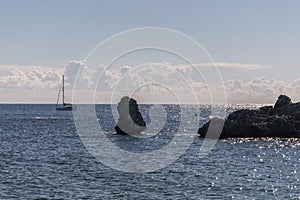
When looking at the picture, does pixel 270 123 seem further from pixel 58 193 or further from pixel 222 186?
pixel 58 193

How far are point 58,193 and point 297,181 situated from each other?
26.2 metres

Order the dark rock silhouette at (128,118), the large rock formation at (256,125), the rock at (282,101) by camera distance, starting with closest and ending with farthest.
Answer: the large rock formation at (256,125) → the dark rock silhouette at (128,118) → the rock at (282,101)

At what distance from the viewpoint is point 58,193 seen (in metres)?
45.6

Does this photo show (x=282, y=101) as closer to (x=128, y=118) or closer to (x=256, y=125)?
(x=256, y=125)

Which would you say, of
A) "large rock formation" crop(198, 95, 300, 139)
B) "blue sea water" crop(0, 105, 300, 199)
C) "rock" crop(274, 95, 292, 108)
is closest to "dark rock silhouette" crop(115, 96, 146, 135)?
"large rock formation" crop(198, 95, 300, 139)

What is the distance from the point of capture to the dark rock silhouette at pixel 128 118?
126 meters

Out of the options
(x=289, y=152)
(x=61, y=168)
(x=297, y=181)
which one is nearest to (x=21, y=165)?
(x=61, y=168)

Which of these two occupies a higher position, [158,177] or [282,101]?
[158,177]

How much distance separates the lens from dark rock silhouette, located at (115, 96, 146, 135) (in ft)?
413

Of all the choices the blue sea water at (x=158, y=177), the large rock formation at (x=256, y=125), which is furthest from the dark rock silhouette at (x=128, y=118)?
the blue sea water at (x=158, y=177)

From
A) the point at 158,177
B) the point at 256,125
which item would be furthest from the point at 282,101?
the point at 158,177

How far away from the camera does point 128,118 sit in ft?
418

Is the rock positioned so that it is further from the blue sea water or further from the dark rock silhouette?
the blue sea water

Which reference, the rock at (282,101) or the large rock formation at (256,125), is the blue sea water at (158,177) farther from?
the rock at (282,101)
